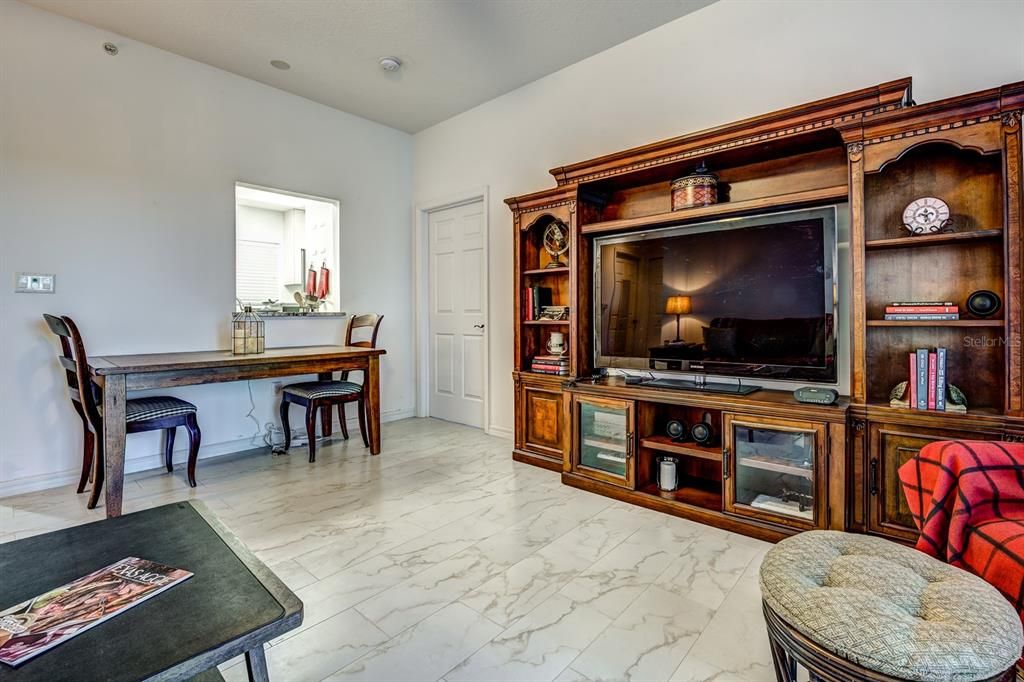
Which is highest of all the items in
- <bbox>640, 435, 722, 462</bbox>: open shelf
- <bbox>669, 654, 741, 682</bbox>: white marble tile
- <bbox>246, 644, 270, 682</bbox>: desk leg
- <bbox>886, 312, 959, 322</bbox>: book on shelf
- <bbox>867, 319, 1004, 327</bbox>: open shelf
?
<bbox>886, 312, 959, 322</bbox>: book on shelf

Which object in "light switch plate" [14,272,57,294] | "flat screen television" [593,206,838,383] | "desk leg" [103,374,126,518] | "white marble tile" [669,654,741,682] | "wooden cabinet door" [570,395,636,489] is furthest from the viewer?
Result: "light switch plate" [14,272,57,294]

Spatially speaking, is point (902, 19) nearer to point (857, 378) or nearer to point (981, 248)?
point (981, 248)

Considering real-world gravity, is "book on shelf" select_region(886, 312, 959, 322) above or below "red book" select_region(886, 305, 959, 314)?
below

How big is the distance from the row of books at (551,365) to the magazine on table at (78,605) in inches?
97.5

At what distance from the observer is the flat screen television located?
88.5 inches

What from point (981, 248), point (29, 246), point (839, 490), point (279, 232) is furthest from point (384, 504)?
point (279, 232)

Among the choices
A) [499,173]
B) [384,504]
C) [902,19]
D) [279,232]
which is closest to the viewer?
[902,19]

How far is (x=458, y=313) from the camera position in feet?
15.0

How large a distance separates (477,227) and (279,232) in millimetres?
2807

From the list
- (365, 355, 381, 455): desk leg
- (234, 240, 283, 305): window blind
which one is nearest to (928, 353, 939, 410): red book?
(365, 355, 381, 455): desk leg

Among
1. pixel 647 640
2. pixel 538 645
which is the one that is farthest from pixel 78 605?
pixel 647 640

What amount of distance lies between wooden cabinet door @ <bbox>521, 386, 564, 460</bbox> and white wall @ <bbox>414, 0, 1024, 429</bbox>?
0.66 meters

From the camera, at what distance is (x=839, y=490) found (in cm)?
203

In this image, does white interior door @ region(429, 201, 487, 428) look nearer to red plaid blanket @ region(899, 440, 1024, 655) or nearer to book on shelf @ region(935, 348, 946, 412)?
book on shelf @ region(935, 348, 946, 412)
